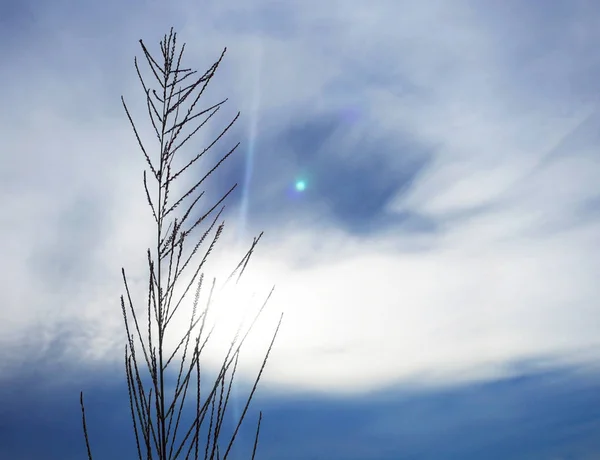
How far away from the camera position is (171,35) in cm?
372

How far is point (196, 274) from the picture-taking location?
3.25 meters

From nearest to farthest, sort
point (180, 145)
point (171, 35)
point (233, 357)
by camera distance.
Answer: point (233, 357), point (180, 145), point (171, 35)

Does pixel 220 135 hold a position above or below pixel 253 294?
above

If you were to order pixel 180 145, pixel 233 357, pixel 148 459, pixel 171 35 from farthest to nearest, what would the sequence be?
pixel 171 35 < pixel 180 145 < pixel 233 357 < pixel 148 459

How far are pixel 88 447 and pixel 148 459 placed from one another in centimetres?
37

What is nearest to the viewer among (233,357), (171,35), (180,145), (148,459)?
(148,459)

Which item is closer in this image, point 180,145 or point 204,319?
point 204,319

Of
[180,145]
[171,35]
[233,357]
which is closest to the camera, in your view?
[233,357]

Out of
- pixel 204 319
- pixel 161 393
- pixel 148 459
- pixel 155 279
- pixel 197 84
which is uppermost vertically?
pixel 197 84

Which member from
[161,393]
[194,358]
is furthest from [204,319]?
[161,393]

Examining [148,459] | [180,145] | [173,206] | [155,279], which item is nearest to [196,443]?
[148,459]

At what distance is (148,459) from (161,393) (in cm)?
33

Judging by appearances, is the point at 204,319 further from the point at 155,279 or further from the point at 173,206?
the point at 173,206

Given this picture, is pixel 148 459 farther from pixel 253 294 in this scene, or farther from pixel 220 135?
pixel 220 135
